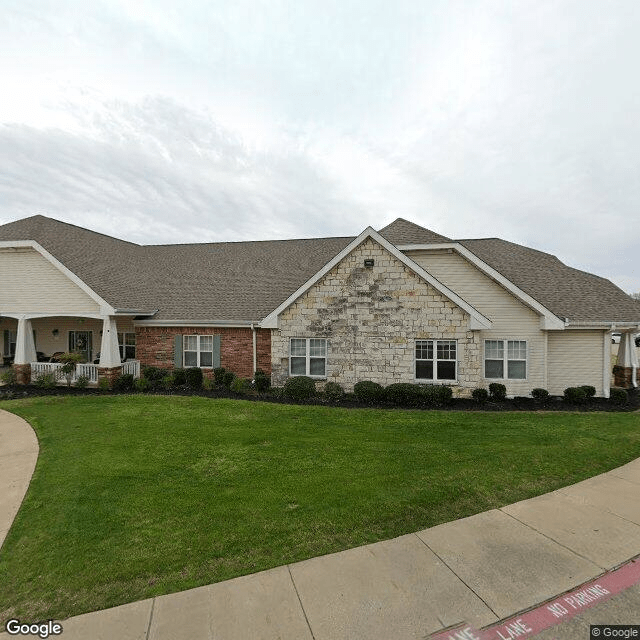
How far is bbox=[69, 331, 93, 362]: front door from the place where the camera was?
19.8 metres

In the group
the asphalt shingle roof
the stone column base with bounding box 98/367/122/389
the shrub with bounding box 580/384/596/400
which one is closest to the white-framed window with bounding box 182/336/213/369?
the asphalt shingle roof

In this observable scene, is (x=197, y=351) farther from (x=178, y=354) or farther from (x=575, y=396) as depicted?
(x=575, y=396)

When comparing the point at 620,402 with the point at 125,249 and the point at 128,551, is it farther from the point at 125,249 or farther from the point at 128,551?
the point at 125,249

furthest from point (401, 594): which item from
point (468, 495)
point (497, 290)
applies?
point (497, 290)

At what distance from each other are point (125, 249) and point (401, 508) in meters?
23.7

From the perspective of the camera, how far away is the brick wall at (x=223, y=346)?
15.9 m

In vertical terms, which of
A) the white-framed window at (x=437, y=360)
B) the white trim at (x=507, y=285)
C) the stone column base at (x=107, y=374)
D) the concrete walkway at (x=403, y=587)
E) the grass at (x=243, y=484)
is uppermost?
the white trim at (x=507, y=285)

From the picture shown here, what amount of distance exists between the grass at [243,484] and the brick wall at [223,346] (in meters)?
4.66

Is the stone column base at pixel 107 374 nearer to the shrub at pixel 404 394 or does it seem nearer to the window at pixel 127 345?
the window at pixel 127 345

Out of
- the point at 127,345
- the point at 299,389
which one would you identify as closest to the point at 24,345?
the point at 127,345

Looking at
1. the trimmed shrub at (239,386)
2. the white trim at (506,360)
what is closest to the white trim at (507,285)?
the white trim at (506,360)

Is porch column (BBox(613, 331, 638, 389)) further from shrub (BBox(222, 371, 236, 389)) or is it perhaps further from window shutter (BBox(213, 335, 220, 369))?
→ window shutter (BBox(213, 335, 220, 369))

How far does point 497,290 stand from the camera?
14664 millimetres

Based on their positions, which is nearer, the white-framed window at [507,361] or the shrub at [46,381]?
the white-framed window at [507,361]
